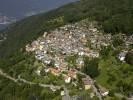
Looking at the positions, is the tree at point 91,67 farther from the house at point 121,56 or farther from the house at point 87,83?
the house at point 121,56

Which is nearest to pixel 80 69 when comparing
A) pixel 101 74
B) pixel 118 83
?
pixel 101 74

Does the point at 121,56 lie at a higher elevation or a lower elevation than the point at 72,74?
higher

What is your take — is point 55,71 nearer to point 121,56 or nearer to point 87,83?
point 87,83

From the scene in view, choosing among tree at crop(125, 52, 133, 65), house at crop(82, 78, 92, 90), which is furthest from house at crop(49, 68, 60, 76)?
tree at crop(125, 52, 133, 65)

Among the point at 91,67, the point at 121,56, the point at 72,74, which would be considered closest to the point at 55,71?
the point at 72,74

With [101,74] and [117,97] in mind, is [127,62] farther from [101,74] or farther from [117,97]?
[117,97]

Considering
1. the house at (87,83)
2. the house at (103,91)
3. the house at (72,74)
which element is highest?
the house at (72,74)

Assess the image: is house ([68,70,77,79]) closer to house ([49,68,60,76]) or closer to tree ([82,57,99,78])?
house ([49,68,60,76])

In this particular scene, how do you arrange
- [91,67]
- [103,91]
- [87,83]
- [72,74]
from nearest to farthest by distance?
[103,91] < [87,83] < [72,74] < [91,67]

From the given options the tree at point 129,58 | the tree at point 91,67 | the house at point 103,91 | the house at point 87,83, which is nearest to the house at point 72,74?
the house at point 87,83

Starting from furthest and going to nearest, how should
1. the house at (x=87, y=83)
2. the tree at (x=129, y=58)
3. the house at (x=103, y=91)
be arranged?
the tree at (x=129, y=58)
the house at (x=87, y=83)
the house at (x=103, y=91)

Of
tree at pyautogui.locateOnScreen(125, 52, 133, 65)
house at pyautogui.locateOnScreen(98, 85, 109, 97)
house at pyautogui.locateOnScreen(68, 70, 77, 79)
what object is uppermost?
tree at pyautogui.locateOnScreen(125, 52, 133, 65)

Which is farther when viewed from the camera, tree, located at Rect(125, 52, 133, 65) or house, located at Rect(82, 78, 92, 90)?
tree, located at Rect(125, 52, 133, 65)
